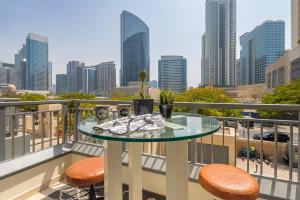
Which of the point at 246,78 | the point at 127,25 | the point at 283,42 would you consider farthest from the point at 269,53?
the point at 127,25

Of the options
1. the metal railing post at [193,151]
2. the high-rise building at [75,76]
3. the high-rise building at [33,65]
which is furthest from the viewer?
the high-rise building at [33,65]

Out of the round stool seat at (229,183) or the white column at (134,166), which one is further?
the white column at (134,166)

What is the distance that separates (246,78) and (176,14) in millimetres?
59151

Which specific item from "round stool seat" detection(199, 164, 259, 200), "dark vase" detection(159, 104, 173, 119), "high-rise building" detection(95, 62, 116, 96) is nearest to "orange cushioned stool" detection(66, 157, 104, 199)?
"dark vase" detection(159, 104, 173, 119)

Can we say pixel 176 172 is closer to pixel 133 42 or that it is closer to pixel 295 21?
pixel 295 21

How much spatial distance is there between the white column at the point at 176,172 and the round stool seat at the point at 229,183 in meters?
0.25

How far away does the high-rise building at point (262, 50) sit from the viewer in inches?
2325

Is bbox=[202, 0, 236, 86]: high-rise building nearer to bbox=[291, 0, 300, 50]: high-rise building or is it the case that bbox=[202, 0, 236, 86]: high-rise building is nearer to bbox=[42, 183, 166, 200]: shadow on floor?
bbox=[291, 0, 300, 50]: high-rise building

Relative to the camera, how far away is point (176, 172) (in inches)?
47.9

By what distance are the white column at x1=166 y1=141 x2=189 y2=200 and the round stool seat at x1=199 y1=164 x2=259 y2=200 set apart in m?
0.25

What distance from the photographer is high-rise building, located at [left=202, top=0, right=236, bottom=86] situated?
53531 mm

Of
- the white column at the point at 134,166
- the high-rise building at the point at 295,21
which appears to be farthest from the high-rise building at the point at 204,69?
the white column at the point at 134,166

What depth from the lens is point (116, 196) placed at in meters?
1.45

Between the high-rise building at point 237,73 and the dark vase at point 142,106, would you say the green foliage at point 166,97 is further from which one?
the high-rise building at point 237,73
